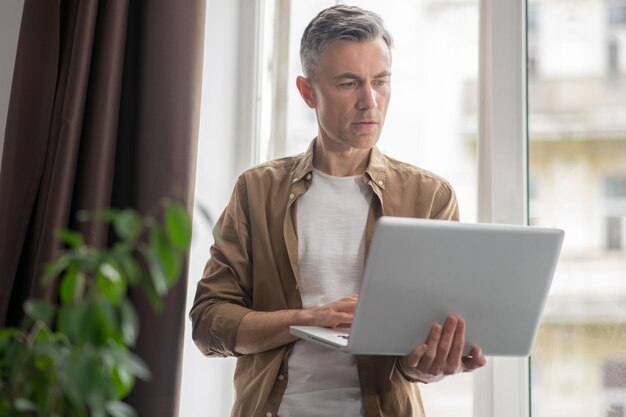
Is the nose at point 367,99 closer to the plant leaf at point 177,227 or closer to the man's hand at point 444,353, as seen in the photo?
the man's hand at point 444,353


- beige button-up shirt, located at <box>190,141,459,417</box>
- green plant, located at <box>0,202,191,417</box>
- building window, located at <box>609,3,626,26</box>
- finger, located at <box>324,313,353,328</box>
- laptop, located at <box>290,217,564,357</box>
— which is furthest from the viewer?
building window, located at <box>609,3,626,26</box>

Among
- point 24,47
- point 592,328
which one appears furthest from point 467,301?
point 24,47

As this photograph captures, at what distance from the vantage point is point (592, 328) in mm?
1932

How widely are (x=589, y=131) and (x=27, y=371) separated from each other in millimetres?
1519

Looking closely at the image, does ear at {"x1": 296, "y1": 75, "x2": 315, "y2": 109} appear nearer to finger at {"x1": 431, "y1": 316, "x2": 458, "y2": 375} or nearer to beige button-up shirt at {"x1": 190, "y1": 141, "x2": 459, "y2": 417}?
beige button-up shirt at {"x1": 190, "y1": 141, "x2": 459, "y2": 417}

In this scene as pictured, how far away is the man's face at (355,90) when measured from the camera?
5.67 ft

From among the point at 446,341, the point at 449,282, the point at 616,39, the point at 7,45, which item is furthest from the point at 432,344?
the point at 7,45

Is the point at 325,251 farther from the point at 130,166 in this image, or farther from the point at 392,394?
the point at 130,166

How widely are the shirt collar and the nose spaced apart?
13 cm

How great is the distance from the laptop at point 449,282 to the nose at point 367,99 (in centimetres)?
46

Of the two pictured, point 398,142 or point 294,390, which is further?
point 398,142

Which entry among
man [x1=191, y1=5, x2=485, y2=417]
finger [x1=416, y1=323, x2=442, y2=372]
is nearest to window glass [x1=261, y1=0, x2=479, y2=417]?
man [x1=191, y1=5, x2=485, y2=417]

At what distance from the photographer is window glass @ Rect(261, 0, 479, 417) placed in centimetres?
207

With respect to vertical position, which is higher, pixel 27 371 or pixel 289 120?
pixel 289 120
